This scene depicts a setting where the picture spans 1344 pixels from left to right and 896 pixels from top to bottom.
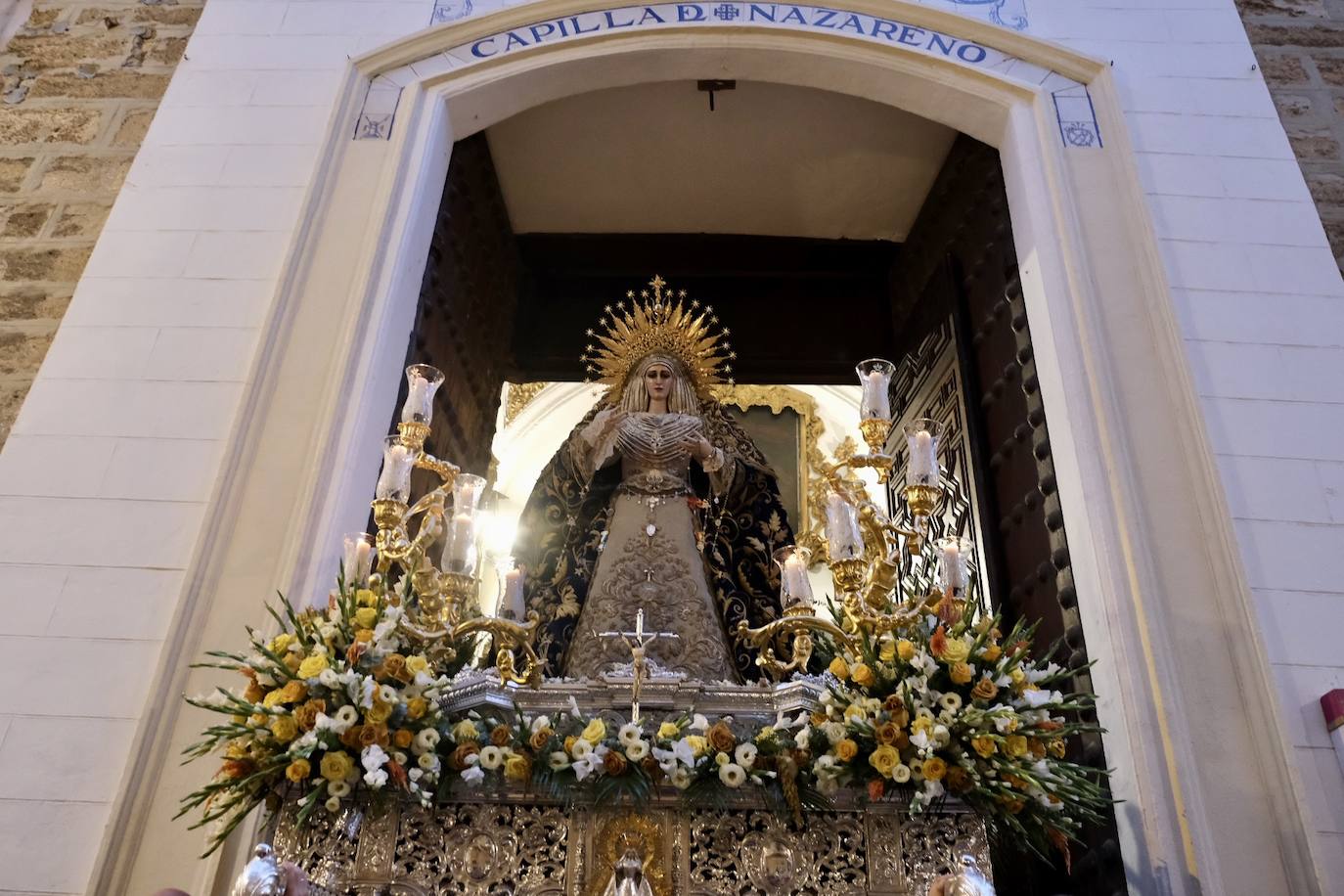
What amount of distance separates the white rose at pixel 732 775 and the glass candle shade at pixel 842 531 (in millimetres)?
617

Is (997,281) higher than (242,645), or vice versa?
(997,281)

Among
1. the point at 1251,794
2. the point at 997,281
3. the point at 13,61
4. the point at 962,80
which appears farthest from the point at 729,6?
the point at 1251,794

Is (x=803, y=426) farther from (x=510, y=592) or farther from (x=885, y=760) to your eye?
(x=885, y=760)

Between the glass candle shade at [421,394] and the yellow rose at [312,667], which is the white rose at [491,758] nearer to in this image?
the yellow rose at [312,667]

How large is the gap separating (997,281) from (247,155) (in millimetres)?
2928

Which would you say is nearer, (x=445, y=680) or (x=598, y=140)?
(x=445, y=680)

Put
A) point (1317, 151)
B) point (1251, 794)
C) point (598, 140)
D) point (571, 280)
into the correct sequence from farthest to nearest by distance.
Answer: point (571, 280), point (598, 140), point (1317, 151), point (1251, 794)

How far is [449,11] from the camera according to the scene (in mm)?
4699

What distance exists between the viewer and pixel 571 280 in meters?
6.20

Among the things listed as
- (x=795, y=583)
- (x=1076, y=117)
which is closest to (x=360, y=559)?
(x=795, y=583)

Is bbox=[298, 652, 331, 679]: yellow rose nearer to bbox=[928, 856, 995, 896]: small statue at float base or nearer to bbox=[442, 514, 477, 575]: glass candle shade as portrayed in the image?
bbox=[442, 514, 477, 575]: glass candle shade

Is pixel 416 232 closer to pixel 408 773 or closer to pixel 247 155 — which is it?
pixel 247 155

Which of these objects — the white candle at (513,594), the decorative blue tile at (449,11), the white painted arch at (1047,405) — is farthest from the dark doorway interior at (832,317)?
the white candle at (513,594)

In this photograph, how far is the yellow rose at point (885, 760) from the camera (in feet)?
7.98
